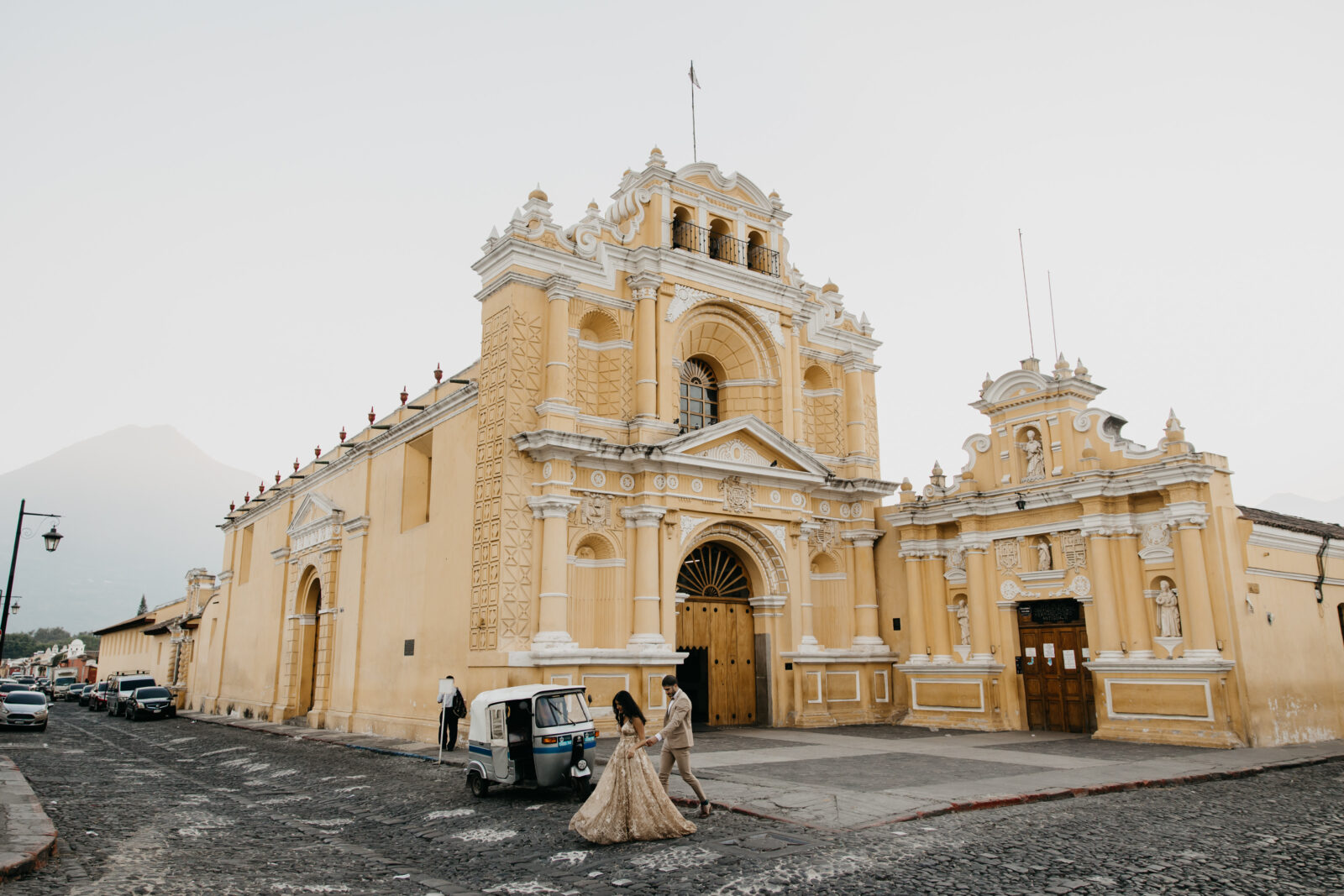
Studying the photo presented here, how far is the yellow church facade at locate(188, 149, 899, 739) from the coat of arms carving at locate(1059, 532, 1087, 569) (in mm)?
4848

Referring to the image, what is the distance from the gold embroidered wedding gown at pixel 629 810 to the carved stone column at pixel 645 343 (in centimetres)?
1151

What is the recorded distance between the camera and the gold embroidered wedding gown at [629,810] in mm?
8648

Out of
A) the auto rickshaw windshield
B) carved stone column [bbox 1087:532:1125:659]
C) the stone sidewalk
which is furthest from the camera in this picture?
carved stone column [bbox 1087:532:1125:659]

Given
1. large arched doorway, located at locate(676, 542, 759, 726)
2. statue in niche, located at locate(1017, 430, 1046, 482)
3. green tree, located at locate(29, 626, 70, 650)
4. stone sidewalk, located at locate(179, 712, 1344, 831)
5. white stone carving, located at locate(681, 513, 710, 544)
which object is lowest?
stone sidewalk, located at locate(179, 712, 1344, 831)

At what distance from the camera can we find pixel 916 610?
21.6 m

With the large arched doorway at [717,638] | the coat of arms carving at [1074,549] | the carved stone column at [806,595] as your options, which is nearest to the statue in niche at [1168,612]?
the coat of arms carving at [1074,549]

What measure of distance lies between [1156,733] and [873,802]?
949 centimetres

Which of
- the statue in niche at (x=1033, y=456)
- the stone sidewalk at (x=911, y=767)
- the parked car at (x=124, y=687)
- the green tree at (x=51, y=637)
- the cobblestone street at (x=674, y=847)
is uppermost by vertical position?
the green tree at (x=51, y=637)

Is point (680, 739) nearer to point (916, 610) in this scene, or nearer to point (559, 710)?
point (559, 710)

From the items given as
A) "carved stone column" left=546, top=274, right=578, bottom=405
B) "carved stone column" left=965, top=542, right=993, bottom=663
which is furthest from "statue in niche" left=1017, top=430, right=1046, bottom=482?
"carved stone column" left=546, top=274, right=578, bottom=405

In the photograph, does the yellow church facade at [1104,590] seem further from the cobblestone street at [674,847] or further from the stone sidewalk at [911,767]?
the cobblestone street at [674,847]

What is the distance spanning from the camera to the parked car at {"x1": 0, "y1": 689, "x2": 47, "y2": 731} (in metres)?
26.6

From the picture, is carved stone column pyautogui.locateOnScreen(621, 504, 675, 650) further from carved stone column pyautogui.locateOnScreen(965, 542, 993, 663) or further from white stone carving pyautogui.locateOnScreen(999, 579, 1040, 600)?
white stone carving pyautogui.locateOnScreen(999, 579, 1040, 600)

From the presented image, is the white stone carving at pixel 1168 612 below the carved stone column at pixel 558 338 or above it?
below
